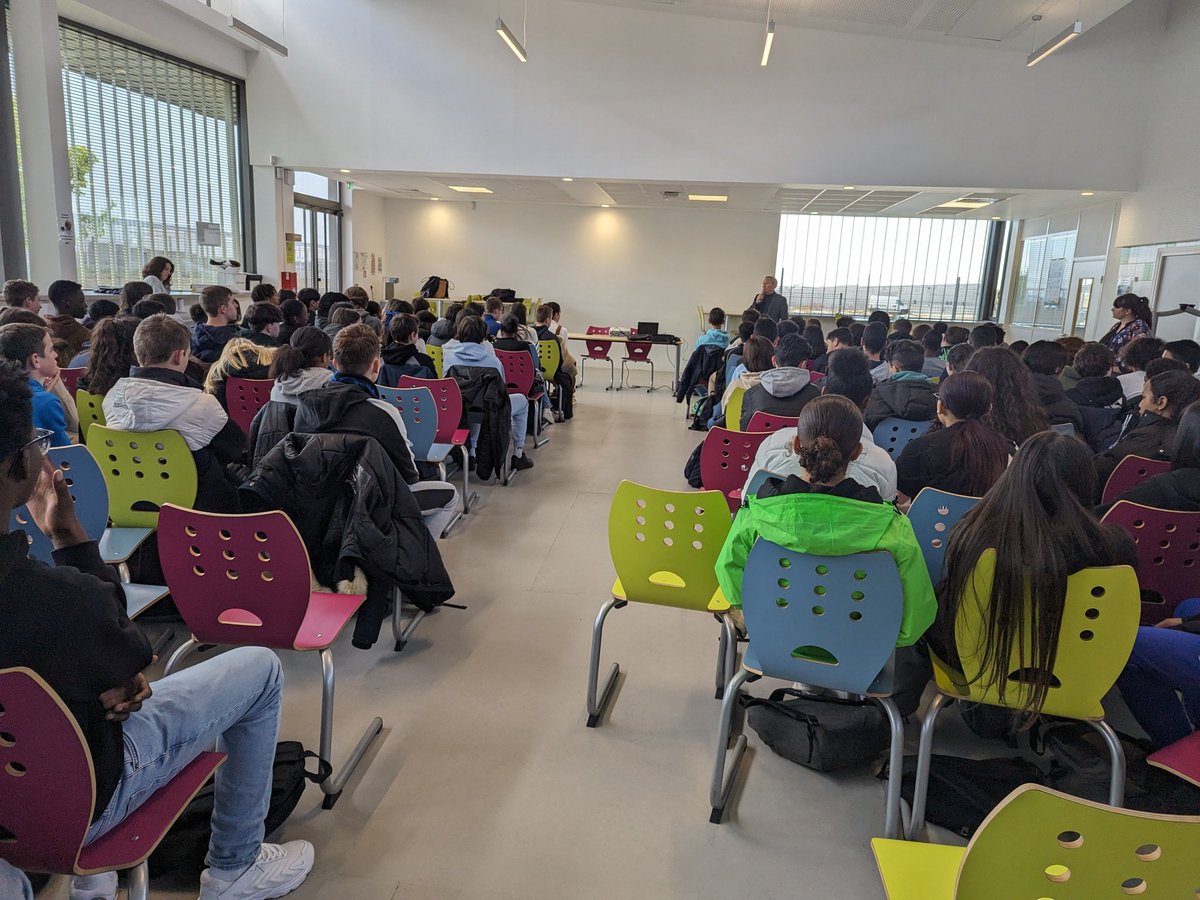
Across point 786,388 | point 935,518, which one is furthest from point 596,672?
point 786,388

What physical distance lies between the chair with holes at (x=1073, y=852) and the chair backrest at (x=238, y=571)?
5.47ft

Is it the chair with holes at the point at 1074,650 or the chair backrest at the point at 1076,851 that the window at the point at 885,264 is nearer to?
the chair with holes at the point at 1074,650

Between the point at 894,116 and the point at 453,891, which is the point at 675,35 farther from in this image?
the point at 453,891

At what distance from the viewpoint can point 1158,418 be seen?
10.8 ft

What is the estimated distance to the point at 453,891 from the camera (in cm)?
191

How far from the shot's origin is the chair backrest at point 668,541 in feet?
7.75

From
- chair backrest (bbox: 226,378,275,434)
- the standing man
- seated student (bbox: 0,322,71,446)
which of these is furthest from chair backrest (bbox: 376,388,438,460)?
the standing man

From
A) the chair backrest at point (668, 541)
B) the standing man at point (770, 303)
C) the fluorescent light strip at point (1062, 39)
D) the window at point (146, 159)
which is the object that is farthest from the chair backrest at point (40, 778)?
the standing man at point (770, 303)

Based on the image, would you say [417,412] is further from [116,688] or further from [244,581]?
[116,688]

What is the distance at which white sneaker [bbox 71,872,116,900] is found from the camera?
1.62 m

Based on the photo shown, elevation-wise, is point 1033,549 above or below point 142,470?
above

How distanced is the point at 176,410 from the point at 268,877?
67.1 inches

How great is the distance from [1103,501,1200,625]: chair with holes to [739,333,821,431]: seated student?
1896 millimetres

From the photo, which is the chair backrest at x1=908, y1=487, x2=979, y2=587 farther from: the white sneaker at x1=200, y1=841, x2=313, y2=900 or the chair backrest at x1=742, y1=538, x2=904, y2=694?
the white sneaker at x1=200, y1=841, x2=313, y2=900
